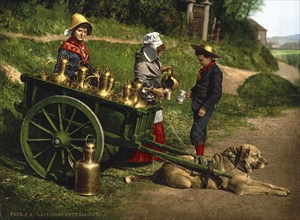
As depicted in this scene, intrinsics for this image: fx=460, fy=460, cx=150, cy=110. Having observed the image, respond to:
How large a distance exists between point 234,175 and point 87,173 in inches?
74.1

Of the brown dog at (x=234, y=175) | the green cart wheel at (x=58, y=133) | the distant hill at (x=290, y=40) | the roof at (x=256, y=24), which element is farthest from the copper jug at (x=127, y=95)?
the roof at (x=256, y=24)

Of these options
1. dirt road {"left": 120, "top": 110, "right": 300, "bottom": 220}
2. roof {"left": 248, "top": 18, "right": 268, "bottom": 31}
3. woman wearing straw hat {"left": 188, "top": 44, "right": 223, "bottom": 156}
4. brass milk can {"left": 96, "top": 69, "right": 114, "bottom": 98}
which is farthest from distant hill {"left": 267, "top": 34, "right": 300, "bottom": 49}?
roof {"left": 248, "top": 18, "right": 268, "bottom": 31}

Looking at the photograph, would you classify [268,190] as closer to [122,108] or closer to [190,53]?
[122,108]

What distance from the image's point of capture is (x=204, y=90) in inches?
251

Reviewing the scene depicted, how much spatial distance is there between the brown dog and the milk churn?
103 cm

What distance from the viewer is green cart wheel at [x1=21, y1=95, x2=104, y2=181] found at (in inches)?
220

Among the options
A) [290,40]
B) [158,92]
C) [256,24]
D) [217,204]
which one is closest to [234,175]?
[217,204]

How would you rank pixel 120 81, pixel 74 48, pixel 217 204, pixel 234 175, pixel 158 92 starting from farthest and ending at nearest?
pixel 120 81 < pixel 158 92 < pixel 74 48 < pixel 234 175 < pixel 217 204

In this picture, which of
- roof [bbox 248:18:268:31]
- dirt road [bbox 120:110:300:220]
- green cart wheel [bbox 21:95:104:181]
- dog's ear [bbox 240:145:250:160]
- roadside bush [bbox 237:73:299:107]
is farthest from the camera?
roof [bbox 248:18:268:31]

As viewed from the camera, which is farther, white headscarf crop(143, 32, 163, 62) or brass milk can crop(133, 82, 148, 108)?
white headscarf crop(143, 32, 163, 62)

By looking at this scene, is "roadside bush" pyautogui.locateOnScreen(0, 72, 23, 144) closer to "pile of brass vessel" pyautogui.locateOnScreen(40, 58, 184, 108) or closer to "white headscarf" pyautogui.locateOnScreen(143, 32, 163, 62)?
"pile of brass vessel" pyautogui.locateOnScreen(40, 58, 184, 108)

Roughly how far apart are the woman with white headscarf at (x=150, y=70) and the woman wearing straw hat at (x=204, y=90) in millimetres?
508

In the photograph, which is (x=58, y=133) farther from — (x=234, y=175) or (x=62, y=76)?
(x=234, y=175)

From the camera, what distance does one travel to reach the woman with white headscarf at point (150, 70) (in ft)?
20.9
